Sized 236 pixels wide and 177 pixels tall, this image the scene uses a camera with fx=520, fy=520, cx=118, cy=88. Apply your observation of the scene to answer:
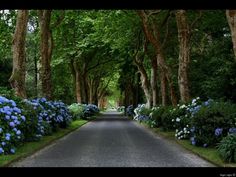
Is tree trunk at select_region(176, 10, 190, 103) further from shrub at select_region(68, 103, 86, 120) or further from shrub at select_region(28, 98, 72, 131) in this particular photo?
shrub at select_region(68, 103, 86, 120)

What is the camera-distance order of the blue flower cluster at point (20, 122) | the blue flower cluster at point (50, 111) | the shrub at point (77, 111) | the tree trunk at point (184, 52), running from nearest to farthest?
1. the blue flower cluster at point (20, 122)
2. the blue flower cluster at point (50, 111)
3. the tree trunk at point (184, 52)
4. the shrub at point (77, 111)

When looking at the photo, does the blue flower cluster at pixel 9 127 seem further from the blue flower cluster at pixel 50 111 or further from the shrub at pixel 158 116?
the shrub at pixel 158 116

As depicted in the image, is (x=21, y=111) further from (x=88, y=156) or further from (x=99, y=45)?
(x=99, y=45)

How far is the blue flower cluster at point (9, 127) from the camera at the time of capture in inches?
627

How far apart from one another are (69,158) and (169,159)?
302 centimetres

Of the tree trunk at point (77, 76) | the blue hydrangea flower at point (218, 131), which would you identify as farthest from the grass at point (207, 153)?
the tree trunk at point (77, 76)

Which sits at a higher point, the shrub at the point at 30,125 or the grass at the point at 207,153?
the shrub at the point at 30,125

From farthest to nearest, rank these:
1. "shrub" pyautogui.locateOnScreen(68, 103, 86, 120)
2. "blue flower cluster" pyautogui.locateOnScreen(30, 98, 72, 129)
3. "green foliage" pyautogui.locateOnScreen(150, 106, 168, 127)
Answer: "shrub" pyautogui.locateOnScreen(68, 103, 86, 120) < "green foliage" pyautogui.locateOnScreen(150, 106, 168, 127) < "blue flower cluster" pyautogui.locateOnScreen(30, 98, 72, 129)

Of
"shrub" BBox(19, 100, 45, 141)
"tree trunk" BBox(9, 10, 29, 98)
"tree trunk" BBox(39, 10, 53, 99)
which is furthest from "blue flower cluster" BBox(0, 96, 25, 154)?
"tree trunk" BBox(39, 10, 53, 99)

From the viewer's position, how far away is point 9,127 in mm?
16844

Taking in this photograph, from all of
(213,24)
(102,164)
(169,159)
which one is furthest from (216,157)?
(213,24)

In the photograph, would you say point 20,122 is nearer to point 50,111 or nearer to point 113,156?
point 113,156

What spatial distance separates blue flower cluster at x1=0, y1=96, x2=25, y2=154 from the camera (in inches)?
627

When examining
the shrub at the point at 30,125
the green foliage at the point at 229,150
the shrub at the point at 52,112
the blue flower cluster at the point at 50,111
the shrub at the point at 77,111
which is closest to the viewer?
the green foliage at the point at 229,150
